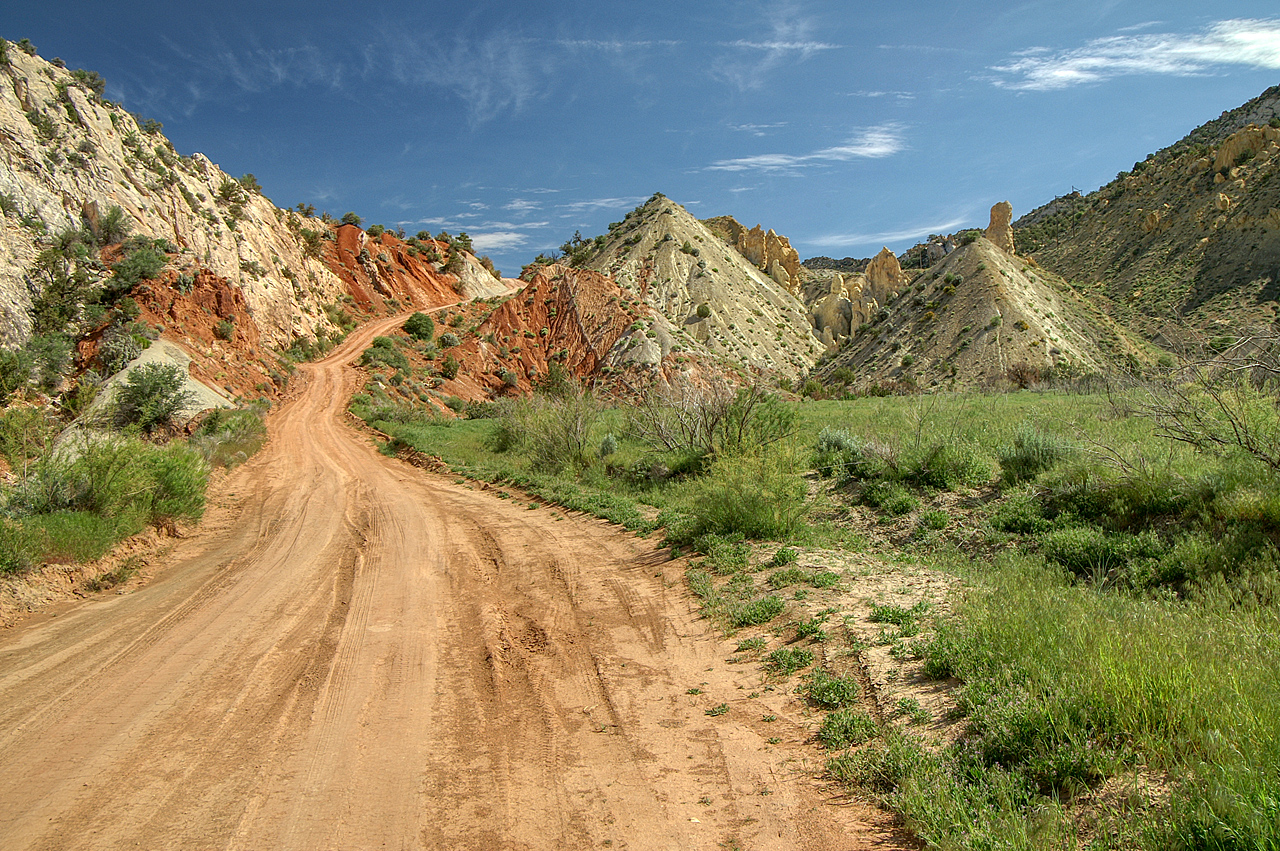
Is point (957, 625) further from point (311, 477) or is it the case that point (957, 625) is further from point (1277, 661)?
point (311, 477)

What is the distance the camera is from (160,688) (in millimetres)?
5254

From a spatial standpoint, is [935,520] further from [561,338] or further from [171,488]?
[561,338]

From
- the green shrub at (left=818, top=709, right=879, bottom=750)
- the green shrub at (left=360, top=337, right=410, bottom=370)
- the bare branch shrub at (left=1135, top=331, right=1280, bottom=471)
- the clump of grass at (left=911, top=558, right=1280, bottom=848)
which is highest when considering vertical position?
the green shrub at (left=360, top=337, right=410, bottom=370)

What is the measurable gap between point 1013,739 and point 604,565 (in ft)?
19.8

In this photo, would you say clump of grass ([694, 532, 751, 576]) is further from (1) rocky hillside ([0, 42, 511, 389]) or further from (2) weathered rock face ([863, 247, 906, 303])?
(2) weathered rock face ([863, 247, 906, 303])

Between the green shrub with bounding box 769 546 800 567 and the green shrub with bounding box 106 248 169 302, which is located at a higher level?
the green shrub with bounding box 106 248 169 302

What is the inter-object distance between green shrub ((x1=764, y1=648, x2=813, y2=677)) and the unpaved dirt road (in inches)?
10.1

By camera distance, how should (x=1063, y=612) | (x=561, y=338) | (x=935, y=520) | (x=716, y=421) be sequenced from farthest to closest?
1. (x=561, y=338)
2. (x=716, y=421)
3. (x=935, y=520)
4. (x=1063, y=612)

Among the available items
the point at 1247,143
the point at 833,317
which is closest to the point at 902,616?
the point at 833,317

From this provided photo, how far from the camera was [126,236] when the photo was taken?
2870 cm

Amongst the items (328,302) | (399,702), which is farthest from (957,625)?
(328,302)

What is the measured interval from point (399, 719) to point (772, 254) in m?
67.9

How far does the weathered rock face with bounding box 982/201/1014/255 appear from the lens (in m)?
57.2

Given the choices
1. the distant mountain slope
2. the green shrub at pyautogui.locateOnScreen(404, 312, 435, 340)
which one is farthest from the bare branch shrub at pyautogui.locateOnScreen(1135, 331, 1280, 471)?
the green shrub at pyautogui.locateOnScreen(404, 312, 435, 340)
